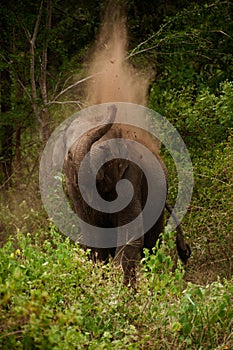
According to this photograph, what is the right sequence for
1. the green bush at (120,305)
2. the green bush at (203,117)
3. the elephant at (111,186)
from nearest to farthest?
1. the green bush at (120,305)
2. the elephant at (111,186)
3. the green bush at (203,117)

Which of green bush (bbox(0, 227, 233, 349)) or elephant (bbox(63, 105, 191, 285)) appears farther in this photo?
elephant (bbox(63, 105, 191, 285))

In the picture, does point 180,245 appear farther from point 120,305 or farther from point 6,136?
point 6,136

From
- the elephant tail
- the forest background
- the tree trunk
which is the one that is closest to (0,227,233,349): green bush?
the forest background

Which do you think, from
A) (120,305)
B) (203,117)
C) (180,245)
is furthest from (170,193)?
(120,305)

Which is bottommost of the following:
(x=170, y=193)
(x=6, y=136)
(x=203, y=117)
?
(x=170, y=193)

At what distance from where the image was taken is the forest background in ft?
17.3

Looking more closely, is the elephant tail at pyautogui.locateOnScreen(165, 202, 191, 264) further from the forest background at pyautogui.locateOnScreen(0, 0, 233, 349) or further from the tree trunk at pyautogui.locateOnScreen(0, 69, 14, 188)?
the tree trunk at pyautogui.locateOnScreen(0, 69, 14, 188)

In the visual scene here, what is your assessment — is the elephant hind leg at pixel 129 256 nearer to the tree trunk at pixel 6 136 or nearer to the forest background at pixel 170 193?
the forest background at pixel 170 193

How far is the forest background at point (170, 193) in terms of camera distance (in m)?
5.26

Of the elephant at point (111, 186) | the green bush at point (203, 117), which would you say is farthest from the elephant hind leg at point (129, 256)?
the green bush at point (203, 117)

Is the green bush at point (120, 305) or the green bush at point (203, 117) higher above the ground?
the green bush at point (203, 117)

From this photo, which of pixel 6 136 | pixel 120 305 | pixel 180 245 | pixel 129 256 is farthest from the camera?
pixel 6 136

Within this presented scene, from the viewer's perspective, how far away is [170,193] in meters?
9.90

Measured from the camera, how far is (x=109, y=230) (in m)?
8.30
